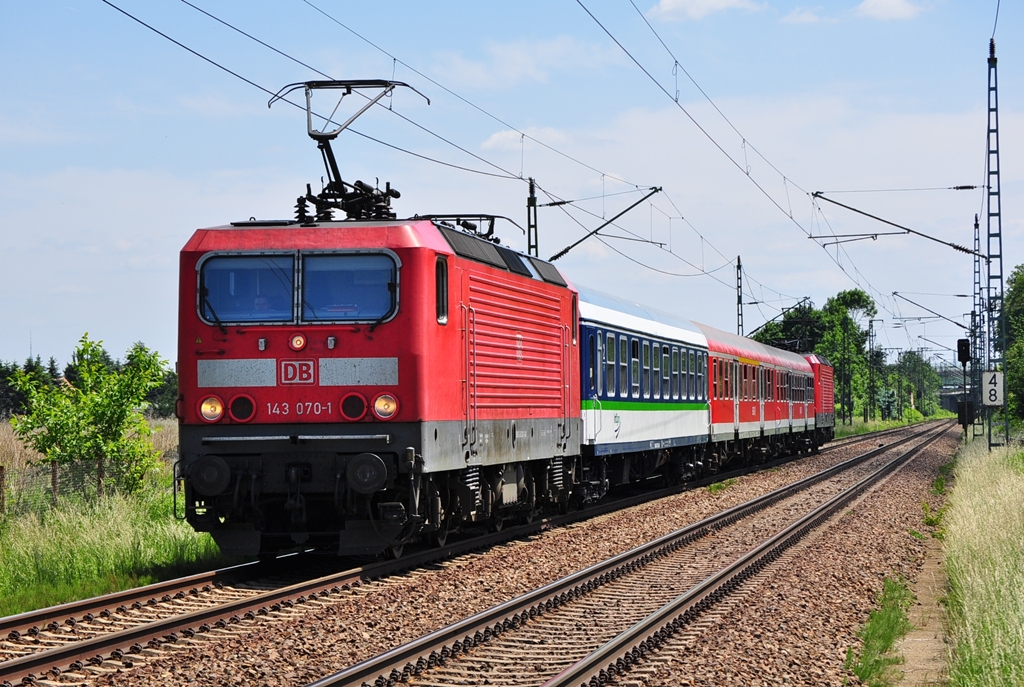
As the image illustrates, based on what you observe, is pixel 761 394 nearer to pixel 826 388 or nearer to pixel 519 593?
pixel 826 388

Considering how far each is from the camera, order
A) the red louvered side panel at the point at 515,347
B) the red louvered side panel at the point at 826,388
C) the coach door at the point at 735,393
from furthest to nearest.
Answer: the red louvered side panel at the point at 826,388
the coach door at the point at 735,393
the red louvered side panel at the point at 515,347

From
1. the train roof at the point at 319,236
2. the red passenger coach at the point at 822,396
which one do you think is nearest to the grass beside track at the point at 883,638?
the train roof at the point at 319,236

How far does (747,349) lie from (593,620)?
24.4 metres

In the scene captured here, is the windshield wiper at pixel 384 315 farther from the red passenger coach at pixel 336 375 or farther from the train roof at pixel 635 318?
the train roof at pixel 635 318

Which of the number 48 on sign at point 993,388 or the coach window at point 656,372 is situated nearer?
the coach window at point 656,372

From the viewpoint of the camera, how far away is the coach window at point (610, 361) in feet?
66.4

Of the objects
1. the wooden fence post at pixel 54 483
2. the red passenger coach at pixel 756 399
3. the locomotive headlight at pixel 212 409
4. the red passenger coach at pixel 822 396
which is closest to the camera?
the locomotive headlight at pixel 212 409

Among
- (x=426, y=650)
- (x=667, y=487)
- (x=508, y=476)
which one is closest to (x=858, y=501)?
(x=667, y=487)

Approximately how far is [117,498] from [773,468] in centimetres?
2255

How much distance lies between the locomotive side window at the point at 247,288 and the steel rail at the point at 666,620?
470 cm

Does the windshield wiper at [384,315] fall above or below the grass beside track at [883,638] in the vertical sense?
above

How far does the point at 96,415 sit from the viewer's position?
18.8 meters

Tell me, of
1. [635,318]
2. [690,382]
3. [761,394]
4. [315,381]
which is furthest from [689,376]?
[315,381]

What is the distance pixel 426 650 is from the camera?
862 centimetres
